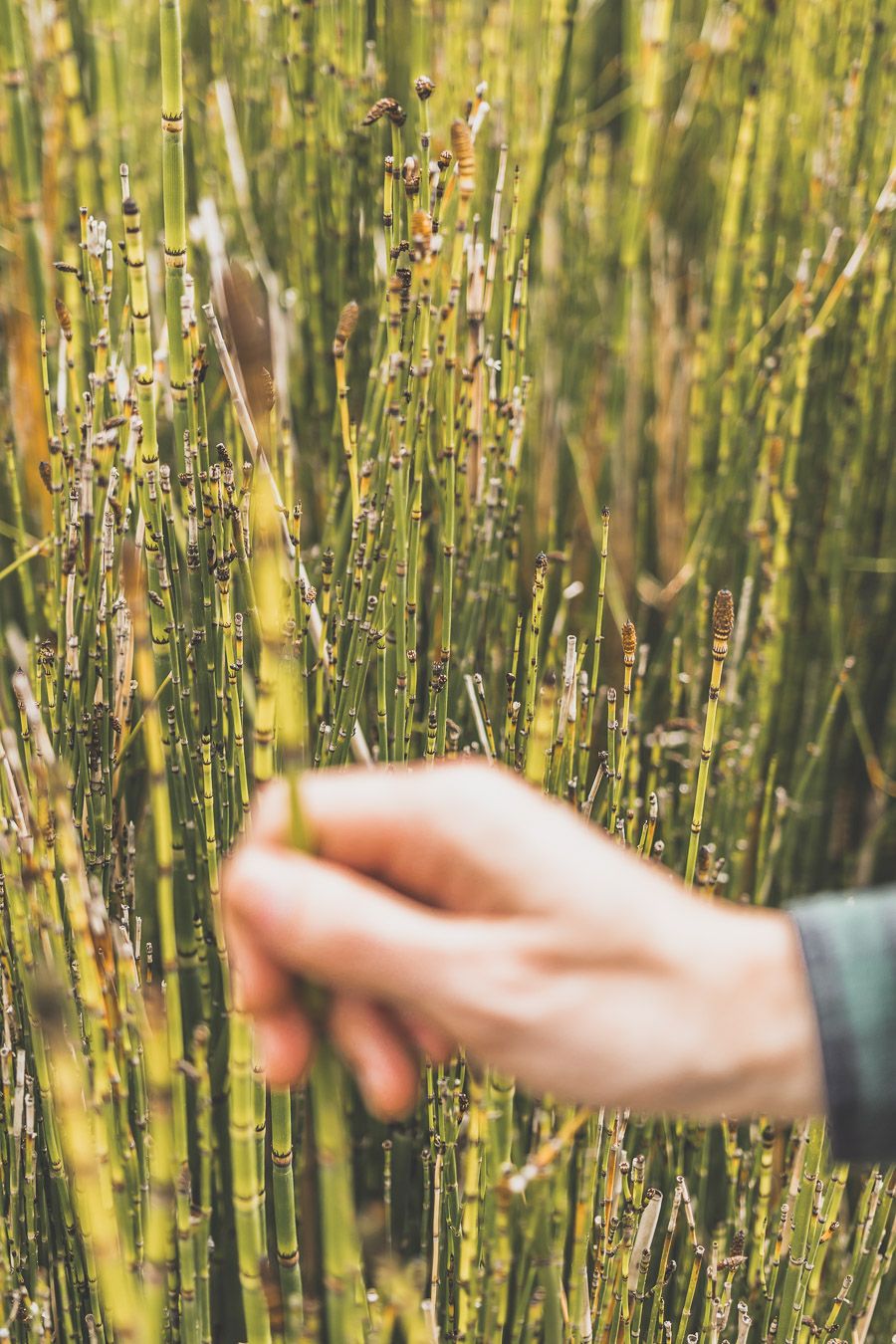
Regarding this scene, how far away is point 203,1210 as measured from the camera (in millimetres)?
650

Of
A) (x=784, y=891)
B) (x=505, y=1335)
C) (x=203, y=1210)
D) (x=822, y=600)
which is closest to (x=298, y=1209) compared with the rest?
(x=505, y=1335)

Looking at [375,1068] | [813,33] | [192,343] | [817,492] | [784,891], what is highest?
[813,33]

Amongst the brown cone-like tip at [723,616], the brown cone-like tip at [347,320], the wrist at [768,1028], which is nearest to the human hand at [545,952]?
the wrist at [768,1028]

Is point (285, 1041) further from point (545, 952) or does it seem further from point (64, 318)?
point (64, 318)

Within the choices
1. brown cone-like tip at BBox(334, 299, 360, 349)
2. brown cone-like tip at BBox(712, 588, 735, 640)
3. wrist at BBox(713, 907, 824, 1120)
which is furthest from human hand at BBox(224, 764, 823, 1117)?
brown cone-like tip at BBox(334, 299, 360, 349)

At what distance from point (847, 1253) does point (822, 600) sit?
841 mm

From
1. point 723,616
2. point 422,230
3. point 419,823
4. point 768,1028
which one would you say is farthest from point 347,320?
point 768,1028

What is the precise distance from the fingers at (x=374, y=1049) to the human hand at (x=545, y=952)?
37 mm

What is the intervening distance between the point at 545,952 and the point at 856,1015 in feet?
0.42

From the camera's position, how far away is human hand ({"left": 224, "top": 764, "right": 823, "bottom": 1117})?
44 centimetres

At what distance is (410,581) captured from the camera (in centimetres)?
89

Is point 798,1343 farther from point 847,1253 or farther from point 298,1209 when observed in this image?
point 298,1209

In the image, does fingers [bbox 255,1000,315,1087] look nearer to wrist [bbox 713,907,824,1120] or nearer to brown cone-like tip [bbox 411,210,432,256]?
wrist [bbox 713,907,824,1120]

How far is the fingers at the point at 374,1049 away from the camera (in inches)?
19.5
